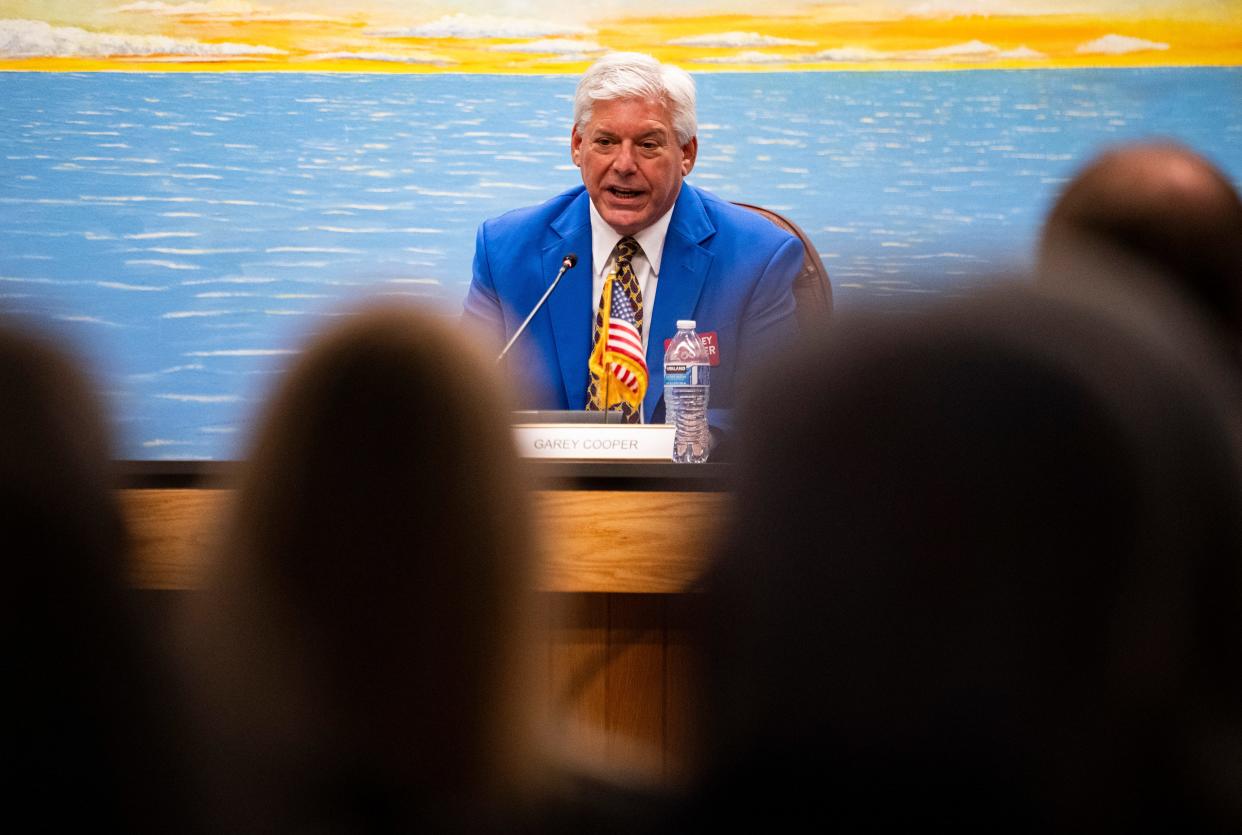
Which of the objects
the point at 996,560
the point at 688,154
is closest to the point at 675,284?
the point at 688,154

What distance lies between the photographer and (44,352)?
62 centimetres

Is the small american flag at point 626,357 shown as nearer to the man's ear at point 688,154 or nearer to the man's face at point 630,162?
the man's face at point 630,162

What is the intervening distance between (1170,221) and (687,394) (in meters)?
0.90

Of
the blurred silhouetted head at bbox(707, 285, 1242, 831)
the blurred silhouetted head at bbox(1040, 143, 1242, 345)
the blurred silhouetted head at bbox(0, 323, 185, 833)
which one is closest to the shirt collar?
the blurred silhouetted head at bbox(1040, 143, 1242, 345)

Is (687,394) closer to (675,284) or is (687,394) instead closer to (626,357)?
(626,357)

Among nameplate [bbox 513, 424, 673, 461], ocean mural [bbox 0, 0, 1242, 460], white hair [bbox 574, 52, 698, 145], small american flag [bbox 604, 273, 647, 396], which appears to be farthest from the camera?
ocean mural [bbox 0, 0, 1242, 460]

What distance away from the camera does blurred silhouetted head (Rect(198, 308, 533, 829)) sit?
0.53 metres

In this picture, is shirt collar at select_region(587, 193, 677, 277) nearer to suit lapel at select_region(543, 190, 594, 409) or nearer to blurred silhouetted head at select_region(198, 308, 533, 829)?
suit lapel at select_region(543, 190, 594, 409)

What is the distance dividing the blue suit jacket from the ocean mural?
1.10 m

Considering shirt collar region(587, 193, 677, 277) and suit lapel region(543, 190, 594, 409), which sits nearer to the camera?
suit lapel region(543, 190, 594, 409)

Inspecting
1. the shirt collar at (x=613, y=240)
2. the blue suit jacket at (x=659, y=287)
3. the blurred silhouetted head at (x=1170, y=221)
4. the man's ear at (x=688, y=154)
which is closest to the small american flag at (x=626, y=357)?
the blue suit jacket at (x=659, y=287)

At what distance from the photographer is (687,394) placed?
1939mm

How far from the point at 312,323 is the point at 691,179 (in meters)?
3.35

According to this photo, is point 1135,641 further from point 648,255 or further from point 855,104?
point 855,104
